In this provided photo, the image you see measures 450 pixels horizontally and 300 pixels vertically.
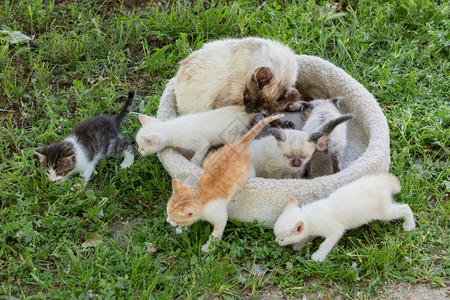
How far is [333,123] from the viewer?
3.79m

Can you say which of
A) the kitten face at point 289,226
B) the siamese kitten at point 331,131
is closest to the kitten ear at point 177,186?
the kitten face at point 289,226

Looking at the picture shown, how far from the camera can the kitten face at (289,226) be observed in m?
3.39

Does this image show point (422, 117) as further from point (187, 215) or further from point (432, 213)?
point (187, 215)

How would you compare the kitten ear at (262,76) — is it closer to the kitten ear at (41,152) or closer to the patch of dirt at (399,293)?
the patch of dirt at (399,293)

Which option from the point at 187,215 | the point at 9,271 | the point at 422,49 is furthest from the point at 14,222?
the point at 422,49

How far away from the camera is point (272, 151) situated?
3953 millimetres

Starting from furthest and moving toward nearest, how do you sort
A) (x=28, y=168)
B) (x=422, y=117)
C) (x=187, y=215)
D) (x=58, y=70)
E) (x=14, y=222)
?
(x=58, y=70), (x=422, y=117), (x=28, y=168), (x=14, y=222), (x=187, y=215)

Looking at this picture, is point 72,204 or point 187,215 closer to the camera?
point 187,215

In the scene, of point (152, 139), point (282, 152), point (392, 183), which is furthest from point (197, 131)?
point (392, 183)

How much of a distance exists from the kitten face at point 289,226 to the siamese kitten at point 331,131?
64 centimetres

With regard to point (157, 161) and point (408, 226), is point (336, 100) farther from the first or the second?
point (157, 161)

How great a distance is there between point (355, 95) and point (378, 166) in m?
0.78

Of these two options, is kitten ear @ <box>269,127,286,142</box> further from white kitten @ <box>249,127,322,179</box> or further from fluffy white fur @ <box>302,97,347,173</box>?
fluffy white fur @ <box>302,97,347,173</box>

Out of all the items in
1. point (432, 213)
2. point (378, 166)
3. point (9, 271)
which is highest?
point (378, 166)
